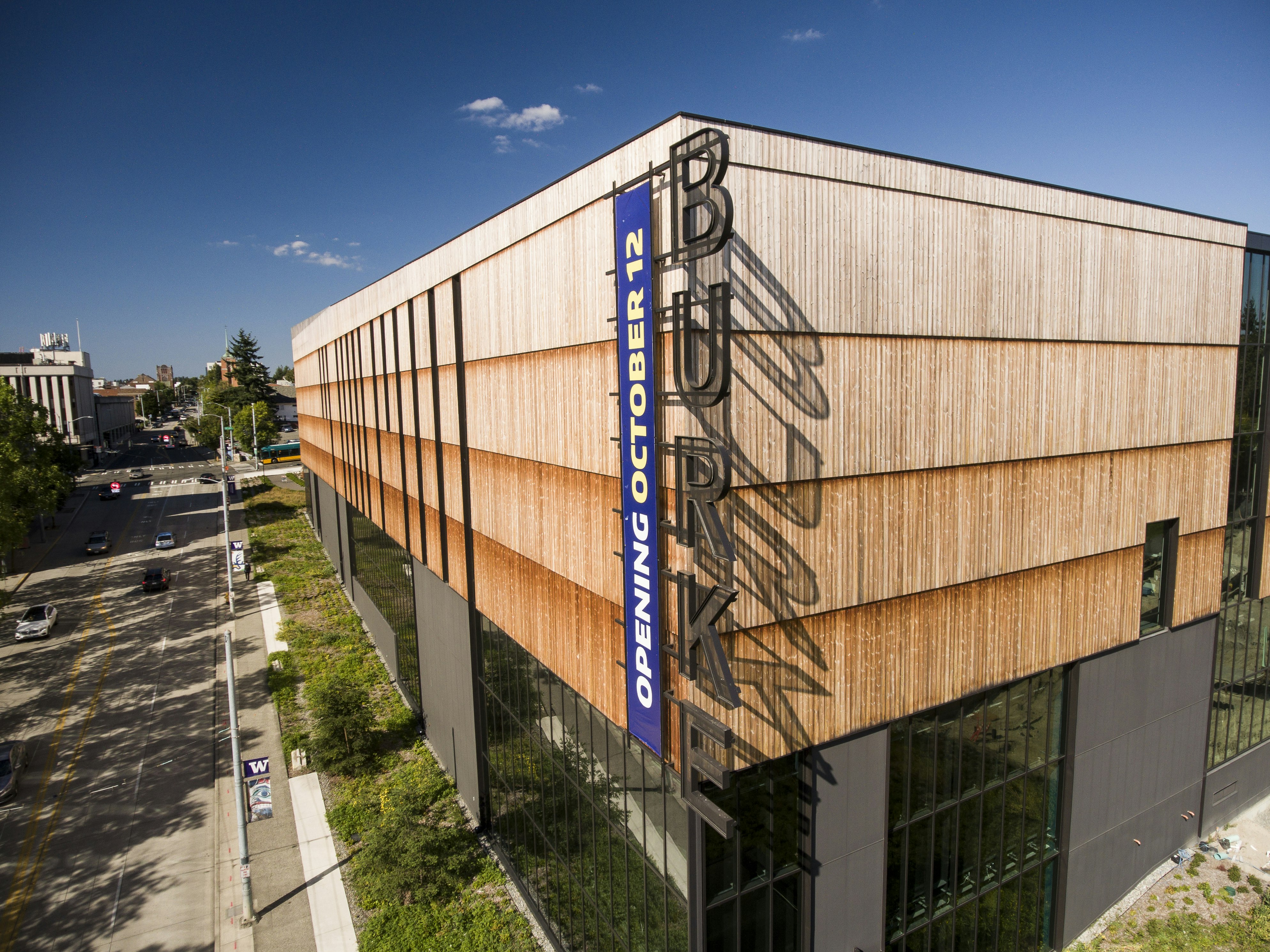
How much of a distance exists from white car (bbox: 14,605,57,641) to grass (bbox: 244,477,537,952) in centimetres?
1321

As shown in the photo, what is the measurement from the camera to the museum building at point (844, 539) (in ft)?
34.1

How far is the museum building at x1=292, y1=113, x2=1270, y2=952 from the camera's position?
1041 cm

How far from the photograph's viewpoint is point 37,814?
22703 mm

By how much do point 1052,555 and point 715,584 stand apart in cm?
935

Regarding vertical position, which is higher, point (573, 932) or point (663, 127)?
point (663, 127)

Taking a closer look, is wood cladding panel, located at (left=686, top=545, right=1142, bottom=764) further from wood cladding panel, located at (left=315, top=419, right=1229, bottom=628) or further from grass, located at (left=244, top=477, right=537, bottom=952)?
grass, located at (left=244, top=477, right=537, bottom=952)

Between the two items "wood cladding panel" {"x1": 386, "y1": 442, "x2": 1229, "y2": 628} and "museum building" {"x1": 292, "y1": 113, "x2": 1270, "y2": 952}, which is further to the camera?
"wood cladding panel" {"x1": 386, "y1": 442, "x2": 1229, "y2": 628}

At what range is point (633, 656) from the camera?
11500 mm

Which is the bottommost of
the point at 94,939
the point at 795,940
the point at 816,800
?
the point at 94,939

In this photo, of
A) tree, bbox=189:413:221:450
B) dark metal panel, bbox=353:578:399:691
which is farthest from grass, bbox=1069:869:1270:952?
tree, bbox=189:413:221:450

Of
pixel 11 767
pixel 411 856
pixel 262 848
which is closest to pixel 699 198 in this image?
pixel 411 856

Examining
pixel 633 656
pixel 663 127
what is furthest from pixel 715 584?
pixel 663 127

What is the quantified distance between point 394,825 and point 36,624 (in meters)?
33.8

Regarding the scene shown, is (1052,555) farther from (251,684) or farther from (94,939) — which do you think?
(251,684)
